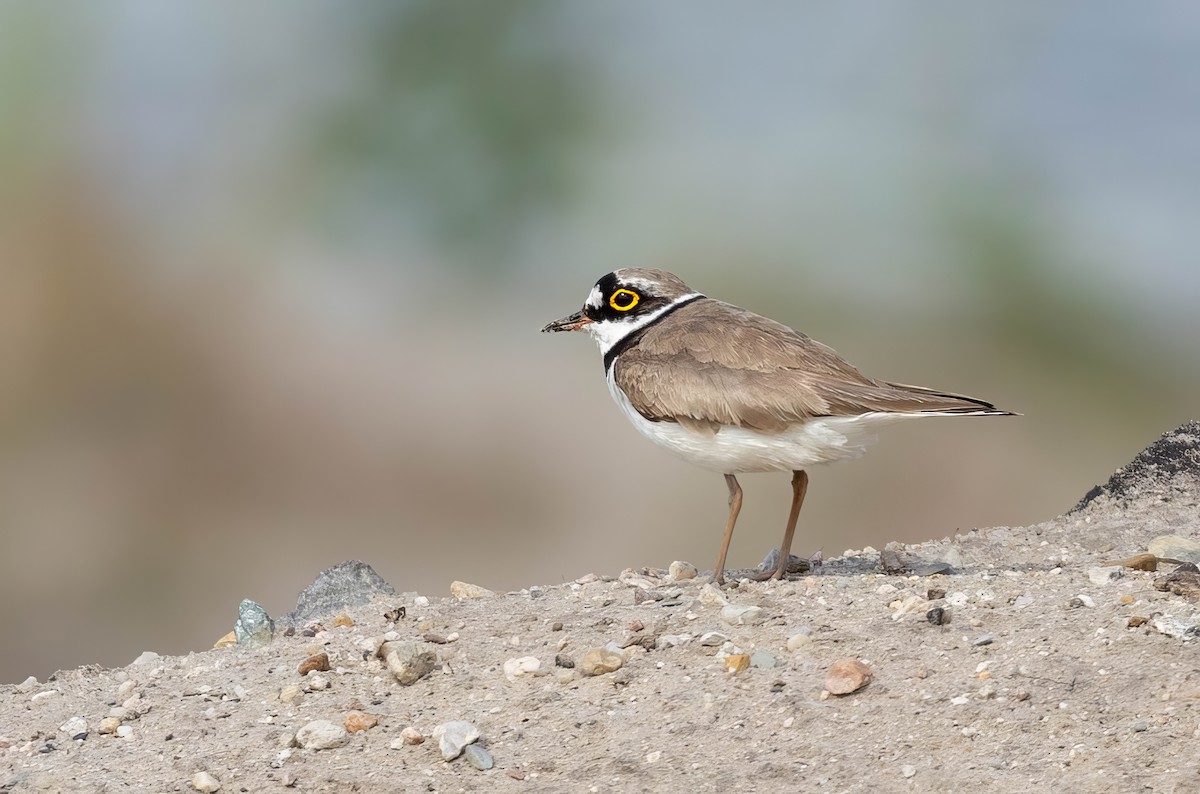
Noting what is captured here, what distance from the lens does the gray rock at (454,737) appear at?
16.1 ft

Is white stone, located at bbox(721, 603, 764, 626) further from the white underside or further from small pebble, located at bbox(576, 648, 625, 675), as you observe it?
the white underside

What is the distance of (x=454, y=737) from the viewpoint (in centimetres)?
496

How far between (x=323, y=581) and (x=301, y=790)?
7.85ft

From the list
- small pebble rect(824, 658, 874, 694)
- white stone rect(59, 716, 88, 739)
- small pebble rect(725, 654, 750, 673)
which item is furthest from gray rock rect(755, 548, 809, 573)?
white stone rect(59, 716, 88, 739)

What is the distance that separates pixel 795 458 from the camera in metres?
5.98

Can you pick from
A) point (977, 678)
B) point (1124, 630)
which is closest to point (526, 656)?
point (977, 678)

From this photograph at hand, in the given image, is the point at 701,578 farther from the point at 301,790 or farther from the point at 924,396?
the point at 301,790

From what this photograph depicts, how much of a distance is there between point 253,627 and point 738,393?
2636mm

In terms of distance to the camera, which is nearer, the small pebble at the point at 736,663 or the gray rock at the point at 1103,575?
the small pebble at the point at 736,663

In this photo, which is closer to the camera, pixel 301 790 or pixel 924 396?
pixel 301 790

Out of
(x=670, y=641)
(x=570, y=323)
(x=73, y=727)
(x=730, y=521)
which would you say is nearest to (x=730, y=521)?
(x=730, y=521)

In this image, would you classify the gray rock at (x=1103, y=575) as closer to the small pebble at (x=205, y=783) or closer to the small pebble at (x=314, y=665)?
the small pebble at (x=314, y=665)

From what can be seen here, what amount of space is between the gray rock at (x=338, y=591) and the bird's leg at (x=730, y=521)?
5.99 ft

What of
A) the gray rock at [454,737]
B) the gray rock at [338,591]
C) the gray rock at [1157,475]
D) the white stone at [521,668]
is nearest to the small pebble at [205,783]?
the gray rock at [454,737]
